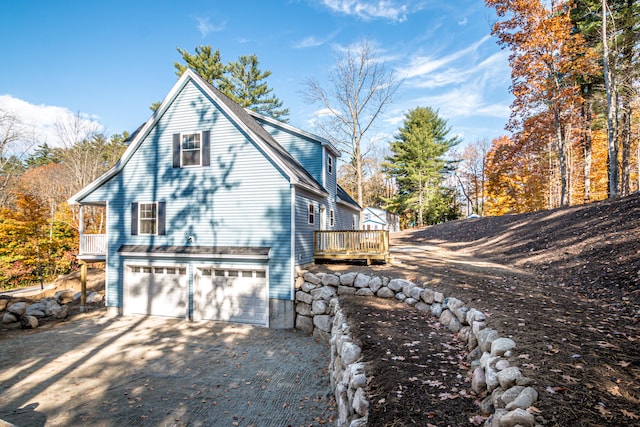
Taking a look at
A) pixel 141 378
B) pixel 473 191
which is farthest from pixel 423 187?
pixel 141 378

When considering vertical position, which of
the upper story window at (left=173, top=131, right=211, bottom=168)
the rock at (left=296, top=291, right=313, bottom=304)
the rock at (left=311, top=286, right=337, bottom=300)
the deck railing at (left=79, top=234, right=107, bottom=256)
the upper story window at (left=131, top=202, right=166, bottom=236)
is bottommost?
the rock at (left=296, top=291, right=313, bottom=304)

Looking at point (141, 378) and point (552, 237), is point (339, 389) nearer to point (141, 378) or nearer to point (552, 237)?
point (141, 378)

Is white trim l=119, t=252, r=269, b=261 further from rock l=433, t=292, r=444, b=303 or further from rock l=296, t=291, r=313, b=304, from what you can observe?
rock l=433, t=292, r=444, b=303

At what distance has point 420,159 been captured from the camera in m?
37.0

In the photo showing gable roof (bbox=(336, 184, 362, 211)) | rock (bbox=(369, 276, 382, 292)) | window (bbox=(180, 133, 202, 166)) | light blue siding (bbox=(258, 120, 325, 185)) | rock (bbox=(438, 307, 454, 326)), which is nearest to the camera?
rock (bbox=(438, 307, 454, 326))

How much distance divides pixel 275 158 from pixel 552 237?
469 inches

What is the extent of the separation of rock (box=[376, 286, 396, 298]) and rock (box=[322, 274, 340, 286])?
1494 millimetres

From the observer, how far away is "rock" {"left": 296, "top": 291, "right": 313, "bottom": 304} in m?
10.5

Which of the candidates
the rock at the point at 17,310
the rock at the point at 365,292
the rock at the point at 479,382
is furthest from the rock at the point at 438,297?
the rock at the point at 17,310

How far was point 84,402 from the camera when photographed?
6.11 metres

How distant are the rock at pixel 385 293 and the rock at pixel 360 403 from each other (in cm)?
515

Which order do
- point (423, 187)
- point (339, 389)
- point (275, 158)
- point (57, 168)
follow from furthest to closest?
point (423, 187), point (57, 168), point (275, 158), point (339, 389)

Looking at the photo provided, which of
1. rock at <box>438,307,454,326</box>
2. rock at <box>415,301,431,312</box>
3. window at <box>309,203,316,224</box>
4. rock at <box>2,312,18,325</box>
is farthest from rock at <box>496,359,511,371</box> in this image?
rock at <box>2,312,18,325</box>

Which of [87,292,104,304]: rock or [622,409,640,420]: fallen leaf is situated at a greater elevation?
[622,409,640,420]: fallen leaf
